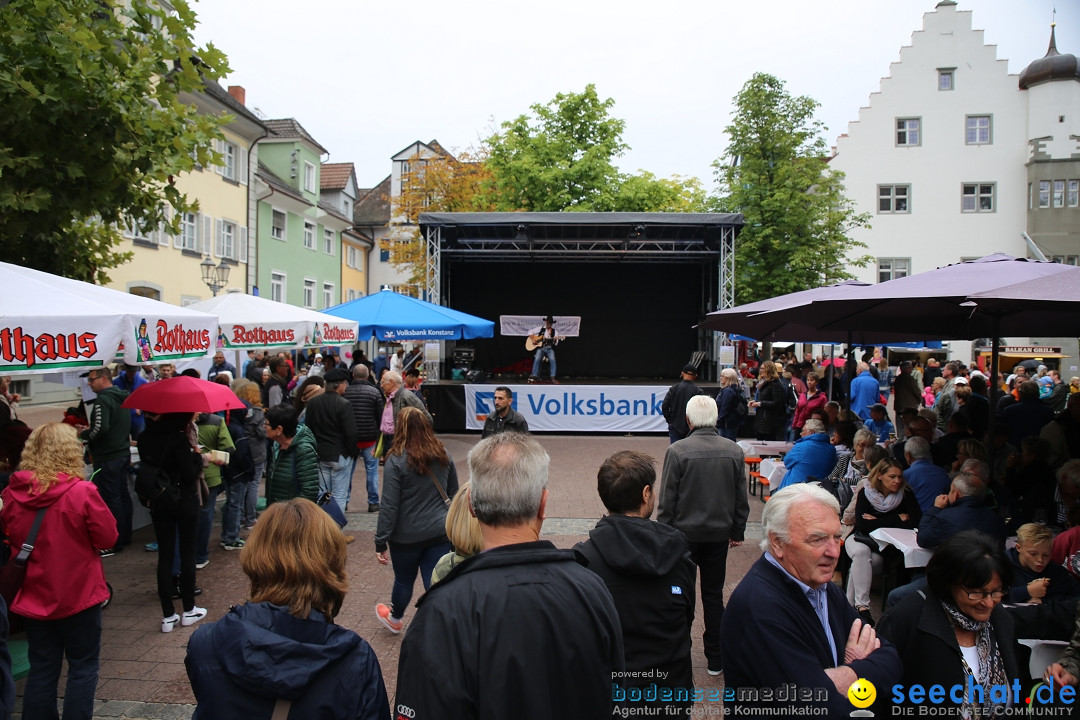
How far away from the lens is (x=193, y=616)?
510 centimetres

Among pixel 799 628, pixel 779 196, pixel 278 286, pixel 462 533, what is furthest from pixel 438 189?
pixel 799 628

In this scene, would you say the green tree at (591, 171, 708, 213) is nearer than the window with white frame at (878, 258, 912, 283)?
Yes

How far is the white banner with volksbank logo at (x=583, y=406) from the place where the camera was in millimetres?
15000

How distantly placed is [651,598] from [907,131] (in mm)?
35027

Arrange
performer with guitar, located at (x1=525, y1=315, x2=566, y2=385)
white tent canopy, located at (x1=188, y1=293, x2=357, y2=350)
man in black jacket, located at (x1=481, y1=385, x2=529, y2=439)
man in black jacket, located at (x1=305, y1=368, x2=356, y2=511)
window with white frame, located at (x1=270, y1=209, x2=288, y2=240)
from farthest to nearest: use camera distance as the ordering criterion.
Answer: window with white frame, located at (x1=270, y1=209, x2=288, y2=240) → performer with guitar, located at (x1=525, y1=315, x2=566, y2=385) → white tent canopy, located at (x1=188, y1=293, x2=357, y2=350) → man in black jacket, located at (x1=481, y1=385, x2=529, y2=439) → man in black jacket, located at (x1=305, y1=368, x2=356, y2=511)

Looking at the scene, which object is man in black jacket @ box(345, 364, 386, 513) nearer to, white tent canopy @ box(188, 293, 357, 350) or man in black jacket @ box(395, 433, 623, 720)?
white tent canopy @ box(188, 293, 357, 350)

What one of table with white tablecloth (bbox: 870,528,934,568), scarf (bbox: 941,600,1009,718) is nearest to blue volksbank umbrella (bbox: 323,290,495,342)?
table with white tablecloth (bbox: 870,528,934,568)

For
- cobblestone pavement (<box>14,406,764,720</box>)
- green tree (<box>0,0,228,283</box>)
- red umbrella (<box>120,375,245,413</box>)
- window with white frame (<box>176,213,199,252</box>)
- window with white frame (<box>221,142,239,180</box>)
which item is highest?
window with white frame (<box>221,142,239,180</box>)

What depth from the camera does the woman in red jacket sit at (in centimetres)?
345

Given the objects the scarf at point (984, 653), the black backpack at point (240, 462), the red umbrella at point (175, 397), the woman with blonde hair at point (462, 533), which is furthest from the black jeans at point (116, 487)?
the scarf at point (984, 653)

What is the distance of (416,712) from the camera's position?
63.5 inches

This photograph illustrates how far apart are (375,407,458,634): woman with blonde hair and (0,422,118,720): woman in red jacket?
1548mm

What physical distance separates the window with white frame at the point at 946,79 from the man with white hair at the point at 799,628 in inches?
1419

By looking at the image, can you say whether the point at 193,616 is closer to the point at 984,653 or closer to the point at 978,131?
the point at 984,653
